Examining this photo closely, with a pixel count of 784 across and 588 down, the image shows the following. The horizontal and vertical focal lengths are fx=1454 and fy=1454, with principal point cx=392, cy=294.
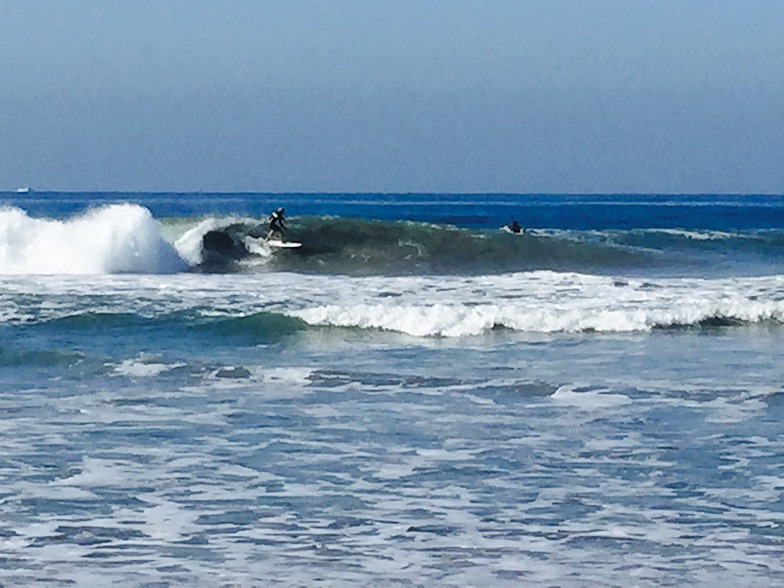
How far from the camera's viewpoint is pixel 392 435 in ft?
31.6

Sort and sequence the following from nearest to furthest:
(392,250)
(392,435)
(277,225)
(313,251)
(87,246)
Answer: (392,435) → (87,246) → (277,225) → (313,251) → (392,250)

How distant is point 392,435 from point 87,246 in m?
18.8

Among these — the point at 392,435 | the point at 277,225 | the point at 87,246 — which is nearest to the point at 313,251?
the point at 277,225

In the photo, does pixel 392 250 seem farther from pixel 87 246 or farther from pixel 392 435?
pixel 392 435

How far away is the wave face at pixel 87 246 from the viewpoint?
27.3 metres

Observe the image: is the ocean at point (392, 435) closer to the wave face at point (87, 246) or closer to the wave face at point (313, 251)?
the wave face at point (87, 246)

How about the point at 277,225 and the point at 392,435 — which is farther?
the point at 277,225

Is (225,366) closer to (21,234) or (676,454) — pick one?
(676,454)

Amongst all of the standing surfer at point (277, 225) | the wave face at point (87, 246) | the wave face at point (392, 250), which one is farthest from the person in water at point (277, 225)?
the wave face at point (87, 246)

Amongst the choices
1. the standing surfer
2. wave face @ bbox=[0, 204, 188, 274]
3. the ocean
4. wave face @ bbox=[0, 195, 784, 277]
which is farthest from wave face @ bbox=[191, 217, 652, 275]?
the ocean

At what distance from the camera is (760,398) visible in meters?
11.1

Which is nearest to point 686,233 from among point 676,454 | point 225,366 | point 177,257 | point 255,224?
point 255,224

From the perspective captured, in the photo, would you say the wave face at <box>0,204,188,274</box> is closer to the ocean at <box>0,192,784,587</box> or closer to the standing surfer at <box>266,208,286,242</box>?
the standing surfer at <box>266,208,286,242</box>

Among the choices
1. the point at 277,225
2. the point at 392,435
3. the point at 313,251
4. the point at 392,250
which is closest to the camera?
the point at 392,435
